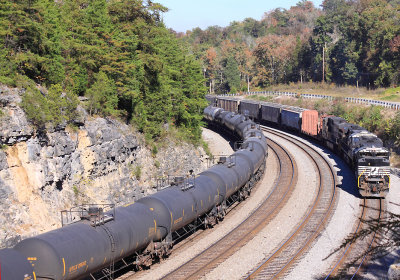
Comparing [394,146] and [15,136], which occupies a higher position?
[15,136]

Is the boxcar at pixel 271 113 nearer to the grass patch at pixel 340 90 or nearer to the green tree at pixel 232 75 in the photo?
the grass patch at pixel 340 90

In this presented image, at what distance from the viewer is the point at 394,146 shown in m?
48.1

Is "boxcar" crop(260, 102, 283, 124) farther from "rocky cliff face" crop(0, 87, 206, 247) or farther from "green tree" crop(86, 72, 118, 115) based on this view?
"green tree" crop(86, 72, 118, 115)

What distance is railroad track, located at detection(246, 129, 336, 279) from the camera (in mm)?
21125

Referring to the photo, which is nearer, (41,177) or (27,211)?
(27,211)

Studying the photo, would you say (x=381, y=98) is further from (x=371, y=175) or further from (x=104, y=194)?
(x=104, y=194)

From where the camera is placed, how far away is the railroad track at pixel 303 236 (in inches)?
832

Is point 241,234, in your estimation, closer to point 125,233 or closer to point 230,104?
point 125,233

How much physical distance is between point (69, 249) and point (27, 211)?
10562mm

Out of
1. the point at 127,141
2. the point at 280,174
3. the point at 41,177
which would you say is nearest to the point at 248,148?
the point at 280,174

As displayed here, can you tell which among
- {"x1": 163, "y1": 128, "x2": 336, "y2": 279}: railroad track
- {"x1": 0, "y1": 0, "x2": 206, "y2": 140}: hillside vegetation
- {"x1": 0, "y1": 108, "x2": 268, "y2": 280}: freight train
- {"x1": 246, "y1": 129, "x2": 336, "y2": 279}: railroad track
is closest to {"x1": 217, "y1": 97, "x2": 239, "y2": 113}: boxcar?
{"x1": 0, "y1": 0, "x2": 206, "y2": 140}: hillside vegetation

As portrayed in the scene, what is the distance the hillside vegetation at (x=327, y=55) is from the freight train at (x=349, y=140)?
30.8 metres

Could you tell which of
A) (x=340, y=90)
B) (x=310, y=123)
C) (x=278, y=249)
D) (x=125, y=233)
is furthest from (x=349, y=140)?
(x=340, y=90)

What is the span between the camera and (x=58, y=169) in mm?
28391
